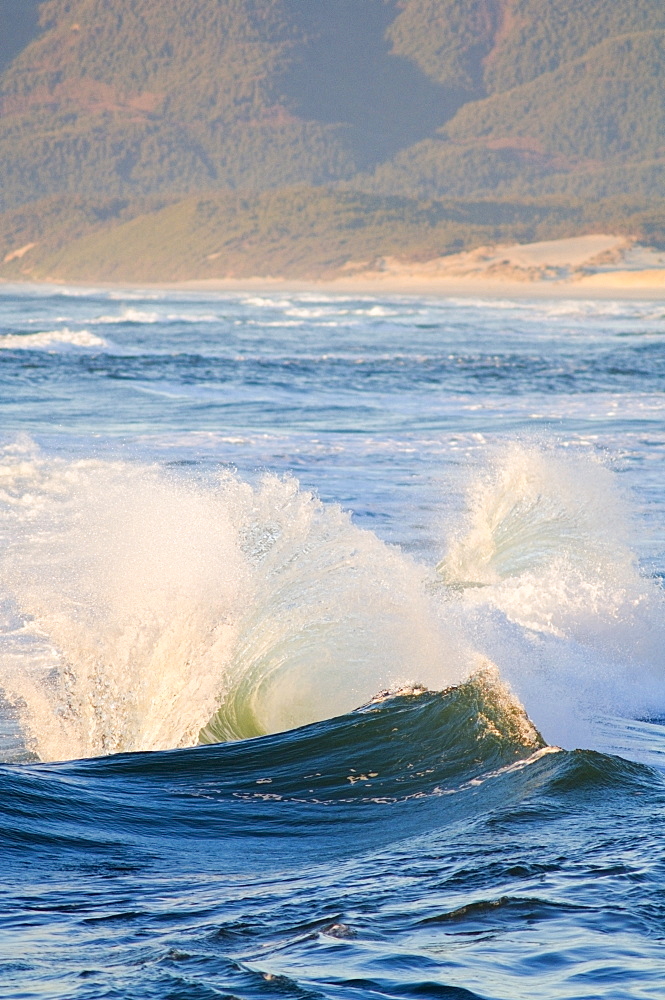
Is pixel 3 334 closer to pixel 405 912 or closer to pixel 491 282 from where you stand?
pixel 405 912

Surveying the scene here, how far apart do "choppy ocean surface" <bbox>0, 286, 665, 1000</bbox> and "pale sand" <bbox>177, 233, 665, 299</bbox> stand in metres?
73.2

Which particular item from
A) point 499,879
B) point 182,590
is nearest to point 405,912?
point 499,879

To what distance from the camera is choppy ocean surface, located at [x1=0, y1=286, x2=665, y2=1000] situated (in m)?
3.54

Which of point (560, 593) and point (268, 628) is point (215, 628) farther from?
point (560, 593)

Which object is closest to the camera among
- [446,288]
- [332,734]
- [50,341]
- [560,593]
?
[332,734]

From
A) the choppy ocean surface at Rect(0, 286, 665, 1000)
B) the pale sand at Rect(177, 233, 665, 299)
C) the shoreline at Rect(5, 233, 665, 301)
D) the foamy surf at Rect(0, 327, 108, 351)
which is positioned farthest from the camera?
the pale sand at Rect(177, 233, 665, 299)

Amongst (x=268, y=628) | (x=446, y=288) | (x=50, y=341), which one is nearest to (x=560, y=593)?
(x=268, y=628)

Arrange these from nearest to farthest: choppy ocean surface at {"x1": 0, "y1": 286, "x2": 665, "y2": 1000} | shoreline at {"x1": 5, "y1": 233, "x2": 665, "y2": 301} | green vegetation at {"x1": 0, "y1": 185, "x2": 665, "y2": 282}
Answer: choppy ocean surface at {"x1": 0, "y1": 286, "x2": 665, "y2": 1000} → shoreline at {"x1": 5, "y1": 233, "x2": 665, "y2": 301} → green vegetation at {"x1": 0, "y1": 185, "x2": 665, "y2": 282}

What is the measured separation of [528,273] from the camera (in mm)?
93688

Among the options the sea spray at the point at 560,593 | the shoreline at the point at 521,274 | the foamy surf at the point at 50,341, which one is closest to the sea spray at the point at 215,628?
the sea spray at the point at 560,593

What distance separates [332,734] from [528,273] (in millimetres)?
90952

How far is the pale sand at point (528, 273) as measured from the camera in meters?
86.8

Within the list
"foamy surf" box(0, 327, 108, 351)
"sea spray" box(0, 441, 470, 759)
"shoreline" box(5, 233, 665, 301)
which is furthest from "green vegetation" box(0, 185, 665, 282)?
"sea spray" box(0, 441, 470, 759)

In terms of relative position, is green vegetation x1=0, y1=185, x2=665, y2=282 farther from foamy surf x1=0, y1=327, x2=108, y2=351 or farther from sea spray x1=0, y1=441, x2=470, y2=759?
sea spray x1=0, y1=441, x2=470, y2=759
